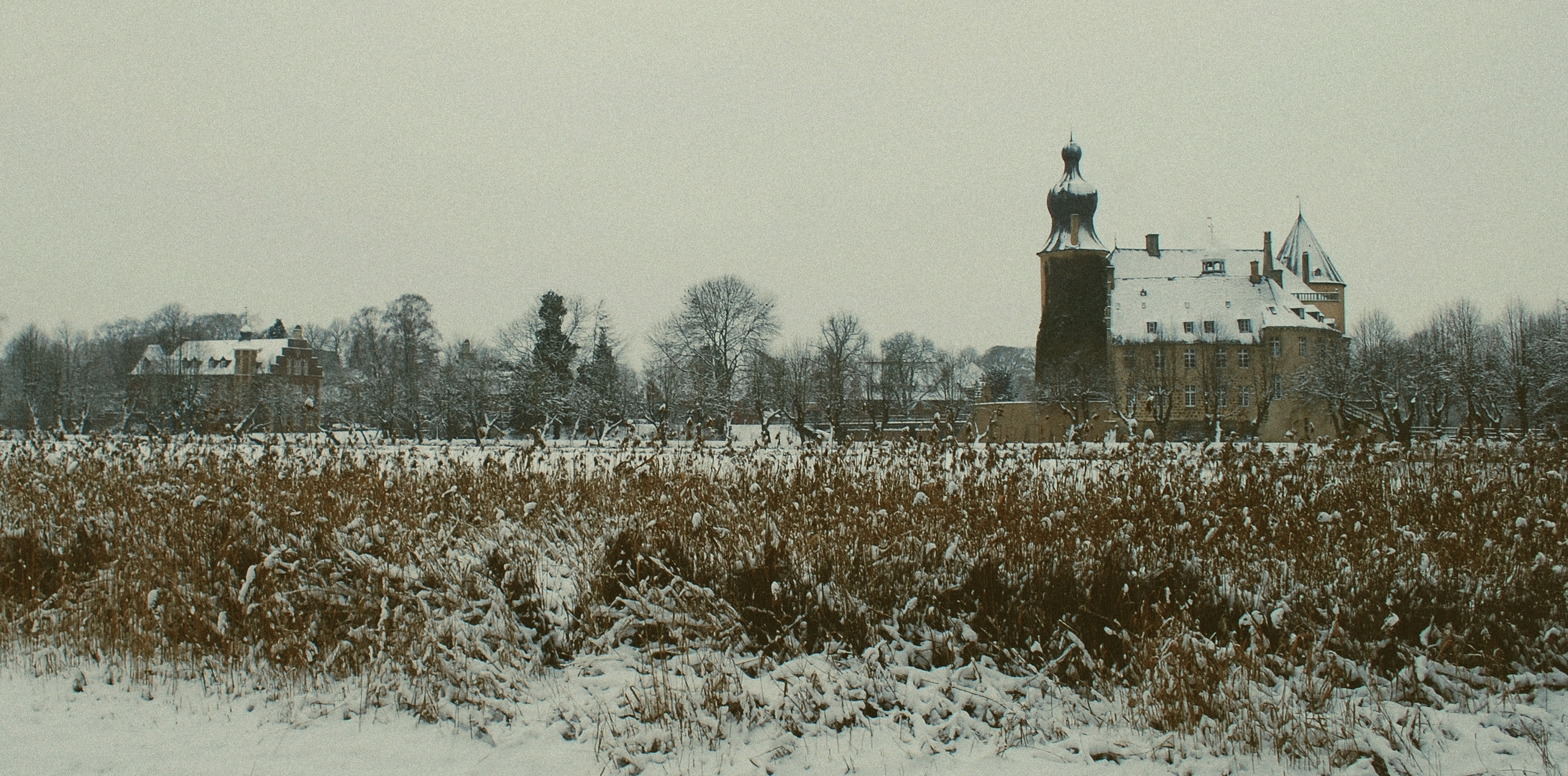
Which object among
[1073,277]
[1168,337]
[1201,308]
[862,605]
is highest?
[1073,277]

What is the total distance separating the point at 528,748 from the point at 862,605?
2443mm

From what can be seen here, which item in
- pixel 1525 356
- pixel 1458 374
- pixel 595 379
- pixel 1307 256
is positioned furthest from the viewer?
pixel 1307 256

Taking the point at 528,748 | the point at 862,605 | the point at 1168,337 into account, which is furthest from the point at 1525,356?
the point at 528,748

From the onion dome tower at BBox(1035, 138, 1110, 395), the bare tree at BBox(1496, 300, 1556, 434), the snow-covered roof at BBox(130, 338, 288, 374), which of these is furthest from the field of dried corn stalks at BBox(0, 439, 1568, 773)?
the snow-covered roof at BBox(130, 338, 288, 374)

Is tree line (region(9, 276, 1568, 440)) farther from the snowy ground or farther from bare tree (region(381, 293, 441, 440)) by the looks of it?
the snowy ground

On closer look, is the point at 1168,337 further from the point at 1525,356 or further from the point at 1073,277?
the point at 1525,356

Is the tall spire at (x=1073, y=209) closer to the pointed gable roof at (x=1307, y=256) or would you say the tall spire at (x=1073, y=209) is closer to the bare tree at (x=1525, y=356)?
the pointed gable roof at (x=1307, y=256)

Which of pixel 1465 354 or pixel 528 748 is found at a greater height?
pixel 1465 354

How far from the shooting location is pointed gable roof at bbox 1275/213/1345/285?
66500mm

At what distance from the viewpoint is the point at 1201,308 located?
57688 millimetres

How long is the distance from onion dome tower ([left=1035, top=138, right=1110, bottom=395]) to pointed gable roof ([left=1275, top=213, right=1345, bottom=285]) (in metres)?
19.6

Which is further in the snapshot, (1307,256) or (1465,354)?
(1307,256)

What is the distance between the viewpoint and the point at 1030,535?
754cm

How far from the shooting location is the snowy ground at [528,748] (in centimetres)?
477
